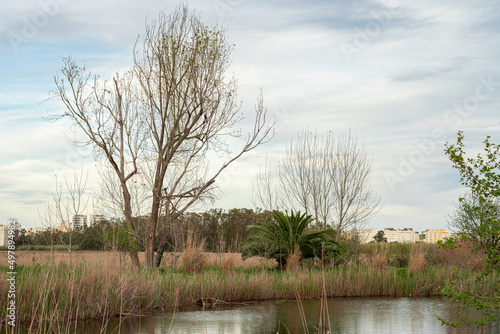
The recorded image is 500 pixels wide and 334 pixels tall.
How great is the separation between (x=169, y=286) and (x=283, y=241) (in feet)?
18.9

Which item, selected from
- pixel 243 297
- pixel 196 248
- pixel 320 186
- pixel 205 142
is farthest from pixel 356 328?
pixel 320 186

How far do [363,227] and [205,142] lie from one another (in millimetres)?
7767

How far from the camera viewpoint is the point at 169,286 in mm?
11297

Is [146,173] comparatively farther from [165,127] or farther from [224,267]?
[224,267]

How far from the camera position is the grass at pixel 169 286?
8852 mm

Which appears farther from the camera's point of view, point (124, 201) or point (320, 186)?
point (320, 186)

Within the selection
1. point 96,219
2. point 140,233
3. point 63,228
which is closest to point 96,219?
point 96,219

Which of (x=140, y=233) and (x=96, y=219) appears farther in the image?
(x=96, y=219)

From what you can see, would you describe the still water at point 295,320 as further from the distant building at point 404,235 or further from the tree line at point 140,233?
the distant building at point 404,235

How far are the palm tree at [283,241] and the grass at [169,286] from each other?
0.80 meters

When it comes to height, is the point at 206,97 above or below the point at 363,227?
above

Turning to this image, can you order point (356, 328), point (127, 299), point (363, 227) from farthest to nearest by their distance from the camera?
point (363, 227) → point (127, 299) → point (356, 328)

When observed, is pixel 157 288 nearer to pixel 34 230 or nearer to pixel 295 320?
pixel 295 320

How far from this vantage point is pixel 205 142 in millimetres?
19438
